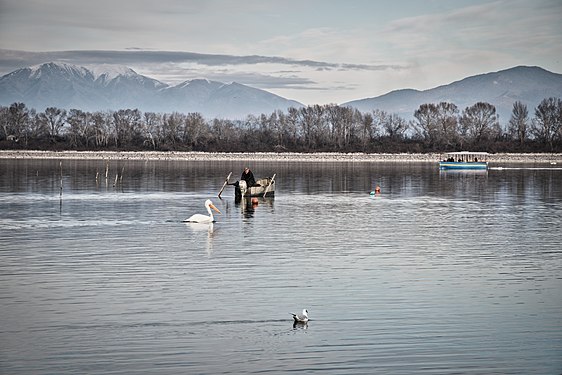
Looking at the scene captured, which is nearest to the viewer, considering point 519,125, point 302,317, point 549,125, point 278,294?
point 302,317

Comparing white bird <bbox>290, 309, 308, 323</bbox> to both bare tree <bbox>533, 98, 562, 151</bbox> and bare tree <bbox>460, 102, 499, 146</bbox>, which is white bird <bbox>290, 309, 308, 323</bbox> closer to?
bare tree <bbox>533, 98, 562, 151</bbox>

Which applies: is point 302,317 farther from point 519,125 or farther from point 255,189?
point 519,125

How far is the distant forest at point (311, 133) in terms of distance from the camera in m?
158

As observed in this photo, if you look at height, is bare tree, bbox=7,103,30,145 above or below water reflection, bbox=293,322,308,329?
above

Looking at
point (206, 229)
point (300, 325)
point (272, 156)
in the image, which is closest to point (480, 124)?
point (272, 156)

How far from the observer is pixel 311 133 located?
170 meters

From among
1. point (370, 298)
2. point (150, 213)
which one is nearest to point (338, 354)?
point (370, 298)

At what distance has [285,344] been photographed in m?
12.5

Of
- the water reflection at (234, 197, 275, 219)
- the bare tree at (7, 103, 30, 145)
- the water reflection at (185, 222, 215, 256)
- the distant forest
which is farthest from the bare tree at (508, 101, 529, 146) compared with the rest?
the water reflection at (185, 222, 215, 256)

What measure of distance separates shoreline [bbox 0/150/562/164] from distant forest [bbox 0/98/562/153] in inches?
285

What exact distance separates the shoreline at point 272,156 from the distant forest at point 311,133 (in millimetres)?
Answer: 7249

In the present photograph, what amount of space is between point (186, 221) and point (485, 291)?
1526 cm

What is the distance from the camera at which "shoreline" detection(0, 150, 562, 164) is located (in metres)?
138

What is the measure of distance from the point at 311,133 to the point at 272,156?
2621cm
